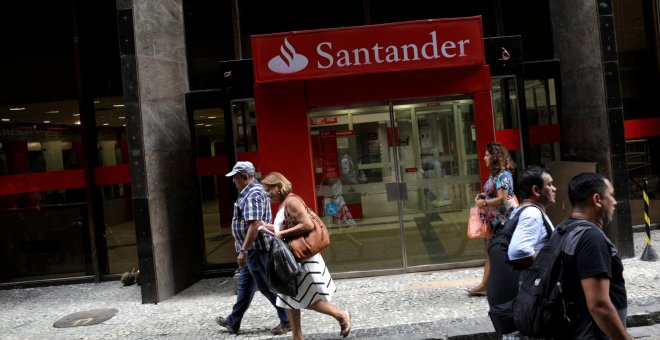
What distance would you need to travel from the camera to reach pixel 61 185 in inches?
401

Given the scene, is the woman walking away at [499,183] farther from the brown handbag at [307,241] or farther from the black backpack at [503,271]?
the black backpack at [503,271]

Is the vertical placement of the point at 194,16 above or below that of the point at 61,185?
above

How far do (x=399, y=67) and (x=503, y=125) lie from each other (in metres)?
2.16

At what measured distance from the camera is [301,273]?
5.72 m

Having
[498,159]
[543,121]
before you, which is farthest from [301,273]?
[543,121]

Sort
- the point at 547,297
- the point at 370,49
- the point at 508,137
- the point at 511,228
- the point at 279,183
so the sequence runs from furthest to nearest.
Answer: the point at 508,137
the point at 370,49
the point at 279,183
the point at 511,228
the point at 547,297

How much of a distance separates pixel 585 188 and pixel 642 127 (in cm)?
845

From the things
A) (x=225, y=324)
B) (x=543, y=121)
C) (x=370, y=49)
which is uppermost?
(x=370, y=49)

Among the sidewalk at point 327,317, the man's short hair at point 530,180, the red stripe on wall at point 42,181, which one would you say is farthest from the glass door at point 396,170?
the man's short hair at point 530,180

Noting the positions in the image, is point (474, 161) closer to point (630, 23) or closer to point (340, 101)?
point (340, 101)

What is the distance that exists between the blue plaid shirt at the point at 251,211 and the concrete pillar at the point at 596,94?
5.14 meters

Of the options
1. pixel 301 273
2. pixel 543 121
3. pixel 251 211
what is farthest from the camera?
pixel 543 121

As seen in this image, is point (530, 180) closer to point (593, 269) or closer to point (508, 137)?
point (593, 269)

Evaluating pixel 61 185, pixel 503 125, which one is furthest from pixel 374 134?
pixel 61 185
